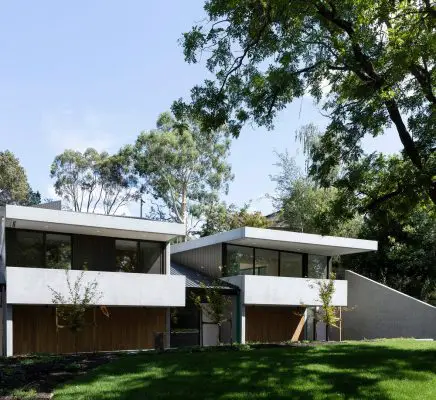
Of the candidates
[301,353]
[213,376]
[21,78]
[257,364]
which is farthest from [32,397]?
[21,78]

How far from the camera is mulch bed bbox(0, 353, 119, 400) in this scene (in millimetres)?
10141

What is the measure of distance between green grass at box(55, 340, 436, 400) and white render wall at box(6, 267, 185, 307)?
7242 mm

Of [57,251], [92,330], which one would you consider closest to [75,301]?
[57,251]

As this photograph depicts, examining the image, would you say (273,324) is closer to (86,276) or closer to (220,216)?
(86,276)

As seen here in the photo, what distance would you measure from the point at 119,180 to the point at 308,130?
1821cm

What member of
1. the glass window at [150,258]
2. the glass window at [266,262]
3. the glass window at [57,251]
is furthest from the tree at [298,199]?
the glass window at [57,251]

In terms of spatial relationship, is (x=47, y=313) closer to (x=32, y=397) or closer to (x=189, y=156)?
(x=32, y=397)

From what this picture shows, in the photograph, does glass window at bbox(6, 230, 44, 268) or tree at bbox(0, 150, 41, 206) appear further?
tree at bbox(0, 150, 41, 206)

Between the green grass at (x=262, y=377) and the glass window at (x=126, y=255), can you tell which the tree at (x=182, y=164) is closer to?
the glass window at (x=126, y=255)

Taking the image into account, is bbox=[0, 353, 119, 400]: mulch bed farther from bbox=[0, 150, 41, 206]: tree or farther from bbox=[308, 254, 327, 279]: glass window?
bbox=[0, 150, 41, 206]: tree

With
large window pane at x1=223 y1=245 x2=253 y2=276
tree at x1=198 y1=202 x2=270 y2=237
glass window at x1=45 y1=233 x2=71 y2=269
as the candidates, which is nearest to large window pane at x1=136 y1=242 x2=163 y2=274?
glass window at x1=45 y1=233 x2=71 y2=269

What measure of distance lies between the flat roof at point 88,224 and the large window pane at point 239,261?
3588 millimetres

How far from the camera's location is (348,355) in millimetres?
13602

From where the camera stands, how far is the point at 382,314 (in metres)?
28.7
